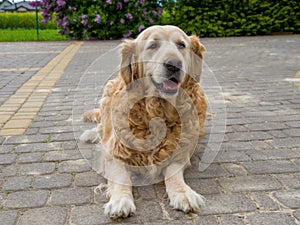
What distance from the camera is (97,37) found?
15.7 metres

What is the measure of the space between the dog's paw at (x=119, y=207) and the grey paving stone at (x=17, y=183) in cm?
79

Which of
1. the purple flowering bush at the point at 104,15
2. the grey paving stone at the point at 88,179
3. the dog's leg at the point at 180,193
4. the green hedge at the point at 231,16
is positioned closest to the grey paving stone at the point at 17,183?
the grey paving stone at the point at 88,179

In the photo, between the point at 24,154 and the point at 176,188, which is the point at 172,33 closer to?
the point at 176,188

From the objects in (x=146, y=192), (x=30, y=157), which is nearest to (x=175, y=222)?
(x=146, y=192)

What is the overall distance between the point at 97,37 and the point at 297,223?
14.4m

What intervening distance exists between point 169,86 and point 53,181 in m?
1.22

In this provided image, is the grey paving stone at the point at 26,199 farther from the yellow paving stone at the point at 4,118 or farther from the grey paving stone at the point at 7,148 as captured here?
the yellow paving stone at the point at 4,118

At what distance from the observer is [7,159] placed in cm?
333

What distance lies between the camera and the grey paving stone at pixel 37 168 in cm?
305

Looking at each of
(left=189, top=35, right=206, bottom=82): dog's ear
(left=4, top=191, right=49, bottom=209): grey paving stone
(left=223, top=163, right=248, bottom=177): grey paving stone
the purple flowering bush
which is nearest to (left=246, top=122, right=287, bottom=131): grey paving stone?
(left=223, top=163, right=248, bottom=177): grey paving stone

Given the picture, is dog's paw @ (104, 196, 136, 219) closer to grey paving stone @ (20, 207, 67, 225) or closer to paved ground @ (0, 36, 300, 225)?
paved ground @ (0, 36, 300, 225)

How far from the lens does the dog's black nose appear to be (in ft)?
8.82

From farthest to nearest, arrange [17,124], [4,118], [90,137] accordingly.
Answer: [4,118] < [17,124] < [90,137]

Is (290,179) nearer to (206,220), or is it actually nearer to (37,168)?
(206,220)
